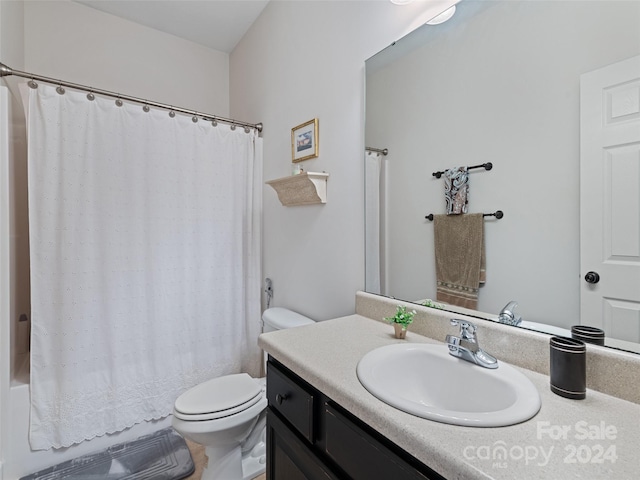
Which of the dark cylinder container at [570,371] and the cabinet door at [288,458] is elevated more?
the dark cylinder container at [570,371]

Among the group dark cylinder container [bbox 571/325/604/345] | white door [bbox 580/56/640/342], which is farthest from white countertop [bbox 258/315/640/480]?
white door [bbox 580/56/640/342]

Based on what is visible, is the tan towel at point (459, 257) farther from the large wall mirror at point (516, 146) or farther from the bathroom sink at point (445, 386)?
the bathroom sink at point (445, 386)

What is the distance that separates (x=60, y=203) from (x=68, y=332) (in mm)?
691

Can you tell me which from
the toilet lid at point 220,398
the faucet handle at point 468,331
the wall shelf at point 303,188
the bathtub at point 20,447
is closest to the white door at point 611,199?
the faucet handle at point 468,331

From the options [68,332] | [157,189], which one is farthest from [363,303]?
[68,332]

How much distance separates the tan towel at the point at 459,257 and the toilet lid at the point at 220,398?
40.5 inches

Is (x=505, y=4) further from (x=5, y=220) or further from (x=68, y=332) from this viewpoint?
(x=68, y=332)

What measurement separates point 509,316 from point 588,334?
19 cm

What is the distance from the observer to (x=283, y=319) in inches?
69.0

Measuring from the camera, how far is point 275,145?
2125mm

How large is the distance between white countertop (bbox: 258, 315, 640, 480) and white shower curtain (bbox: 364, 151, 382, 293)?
2.07ft

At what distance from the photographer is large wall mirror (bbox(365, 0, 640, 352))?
0.77 metres

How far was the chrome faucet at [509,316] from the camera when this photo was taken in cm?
94

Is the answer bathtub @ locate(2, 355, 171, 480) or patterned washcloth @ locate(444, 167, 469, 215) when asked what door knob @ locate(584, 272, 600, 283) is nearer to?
patterned washcloth @ locate(444, 167, 469, 215)
